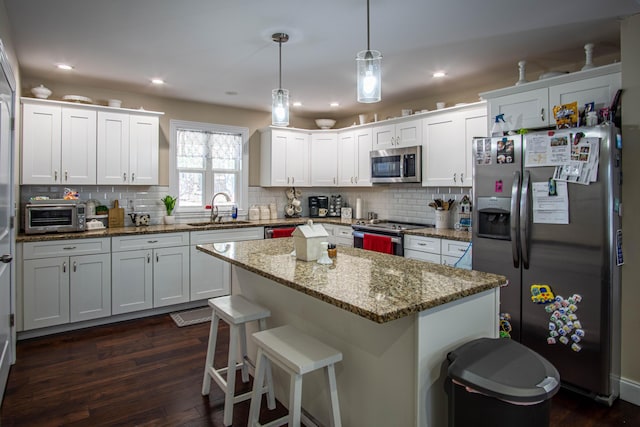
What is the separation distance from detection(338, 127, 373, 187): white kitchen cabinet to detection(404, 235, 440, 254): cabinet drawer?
126cm

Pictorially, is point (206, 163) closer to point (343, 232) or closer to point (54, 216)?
point (54, 216)

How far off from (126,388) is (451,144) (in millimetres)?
3605

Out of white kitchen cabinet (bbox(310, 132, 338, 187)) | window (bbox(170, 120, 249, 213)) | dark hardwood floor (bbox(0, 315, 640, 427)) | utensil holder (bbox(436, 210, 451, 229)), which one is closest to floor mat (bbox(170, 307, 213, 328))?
dark hardwood floor (bbox(0, 315, 640, 427))

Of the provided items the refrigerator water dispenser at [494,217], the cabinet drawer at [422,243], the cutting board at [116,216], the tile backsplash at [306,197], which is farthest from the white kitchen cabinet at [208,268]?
the refrigerator water dispenser at [494,217]

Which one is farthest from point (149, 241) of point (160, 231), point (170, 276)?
point (170, 276)

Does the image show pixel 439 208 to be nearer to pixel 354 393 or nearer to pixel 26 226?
pixel 354 393

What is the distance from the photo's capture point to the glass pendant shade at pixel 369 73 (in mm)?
2059

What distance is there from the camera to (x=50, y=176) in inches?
154

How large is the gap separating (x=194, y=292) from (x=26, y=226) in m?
1.71

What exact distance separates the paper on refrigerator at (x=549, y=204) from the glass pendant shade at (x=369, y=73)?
1393 millimetres

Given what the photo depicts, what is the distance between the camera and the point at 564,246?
2.56 metres

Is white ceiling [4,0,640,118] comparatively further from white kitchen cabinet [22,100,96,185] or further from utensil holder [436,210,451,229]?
utensil holder [436,210,451,229]

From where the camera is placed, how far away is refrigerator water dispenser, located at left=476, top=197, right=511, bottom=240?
2861mm

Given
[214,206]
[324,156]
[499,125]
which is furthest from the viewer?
[324,156]
